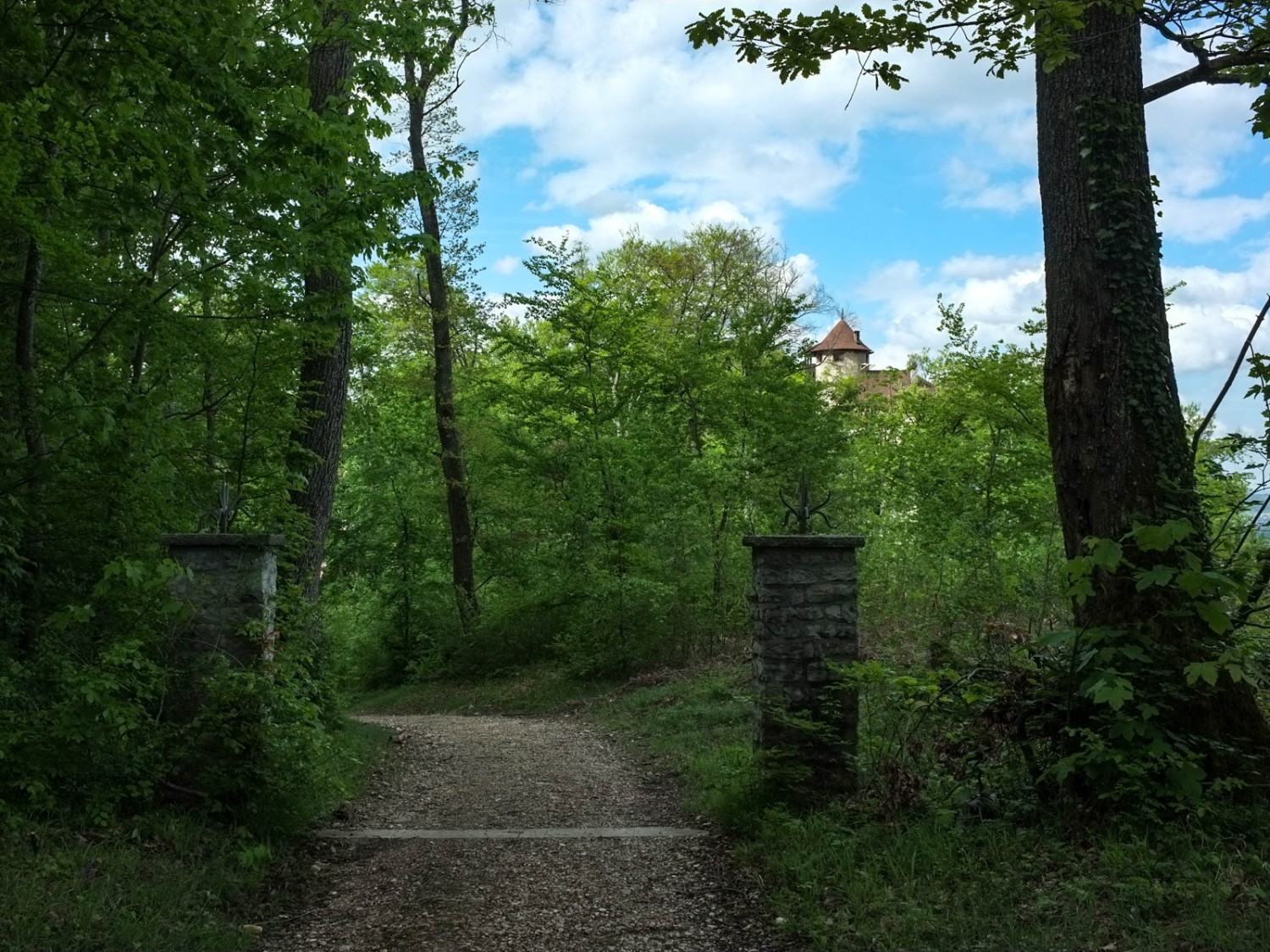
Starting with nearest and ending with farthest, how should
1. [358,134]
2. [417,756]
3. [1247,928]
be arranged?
[1247,928] → [358,134] → [417,756]

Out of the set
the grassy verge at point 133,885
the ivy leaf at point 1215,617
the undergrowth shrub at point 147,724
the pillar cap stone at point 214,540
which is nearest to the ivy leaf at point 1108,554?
the ivy leaf at point 1215,617

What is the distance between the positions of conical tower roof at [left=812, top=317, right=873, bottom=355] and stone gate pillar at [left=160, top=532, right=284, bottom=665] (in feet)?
165

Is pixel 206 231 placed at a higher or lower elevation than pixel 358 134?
lower

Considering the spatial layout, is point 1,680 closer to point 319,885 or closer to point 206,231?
point 319,885

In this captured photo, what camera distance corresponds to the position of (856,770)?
579 centimetres

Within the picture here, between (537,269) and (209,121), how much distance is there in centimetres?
872

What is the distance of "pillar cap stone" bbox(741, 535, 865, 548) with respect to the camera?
19.2 feet

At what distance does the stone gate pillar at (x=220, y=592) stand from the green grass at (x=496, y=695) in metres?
7.87

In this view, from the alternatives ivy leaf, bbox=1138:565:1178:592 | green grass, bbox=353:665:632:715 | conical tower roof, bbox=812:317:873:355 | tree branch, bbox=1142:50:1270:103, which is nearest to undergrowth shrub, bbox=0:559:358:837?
ivy leaf, bbox=1138:565:1178:592

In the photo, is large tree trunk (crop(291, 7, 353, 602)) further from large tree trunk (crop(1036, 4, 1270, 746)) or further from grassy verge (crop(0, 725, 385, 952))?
large tree trunk (crop(1036, 4, 1270, 746))

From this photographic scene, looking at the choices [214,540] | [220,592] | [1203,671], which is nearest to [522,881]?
[220,592]

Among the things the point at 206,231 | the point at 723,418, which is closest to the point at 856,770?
the point at 206,231

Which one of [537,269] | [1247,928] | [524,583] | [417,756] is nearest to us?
[1247,928]

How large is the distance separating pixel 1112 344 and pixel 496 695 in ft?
38.1
